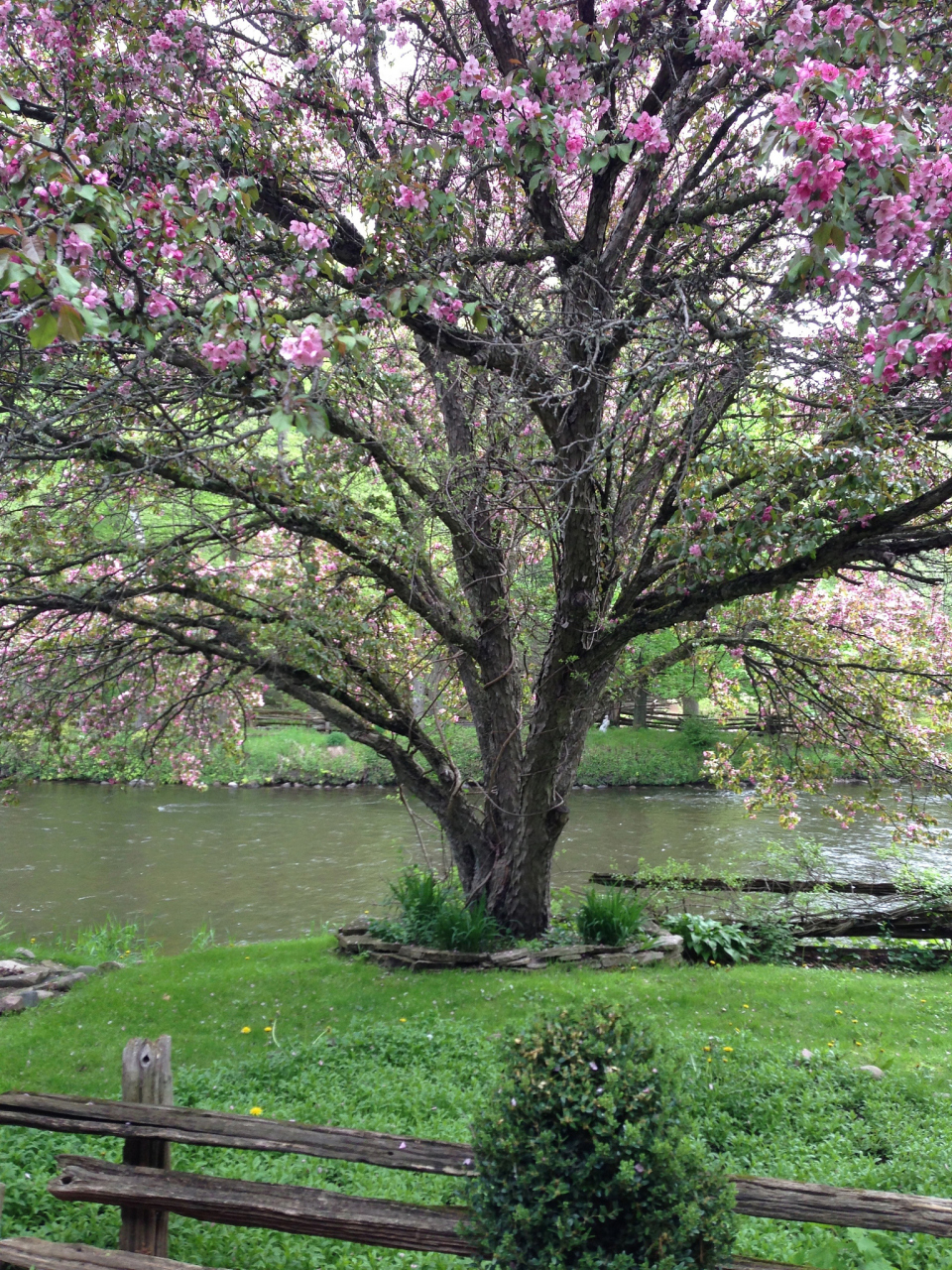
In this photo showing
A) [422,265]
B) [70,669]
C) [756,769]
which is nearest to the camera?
[422,265]

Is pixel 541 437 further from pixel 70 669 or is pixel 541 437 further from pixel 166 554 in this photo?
pixel 70 669

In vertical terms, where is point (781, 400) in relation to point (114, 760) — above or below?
above

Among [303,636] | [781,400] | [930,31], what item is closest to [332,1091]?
[303,636]

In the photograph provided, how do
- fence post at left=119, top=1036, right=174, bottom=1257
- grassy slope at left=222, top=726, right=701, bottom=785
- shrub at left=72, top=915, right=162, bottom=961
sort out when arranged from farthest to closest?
grassy slope at left=222, top=726, right=701, bottom=785
shrub at left=72, top=915, right=162, bottom=961
fence post at left=119, top=1036, right=174, bottom=1257

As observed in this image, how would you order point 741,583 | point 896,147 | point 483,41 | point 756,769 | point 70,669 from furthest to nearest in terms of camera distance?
1. point 756,769
2. point 70,669
3. point 483,41
4. point 741,583
5. point 896,147

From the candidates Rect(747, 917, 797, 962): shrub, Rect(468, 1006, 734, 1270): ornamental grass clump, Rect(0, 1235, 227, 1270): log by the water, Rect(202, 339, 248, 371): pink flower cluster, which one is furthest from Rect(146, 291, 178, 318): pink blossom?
Rect(747, 917, 797, 962): shrub

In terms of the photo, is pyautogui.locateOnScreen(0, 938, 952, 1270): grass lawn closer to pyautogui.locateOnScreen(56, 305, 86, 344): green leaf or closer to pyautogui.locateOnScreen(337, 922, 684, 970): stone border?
pyautogui.locateOnScreen(337, 922, 684, 970): stone border

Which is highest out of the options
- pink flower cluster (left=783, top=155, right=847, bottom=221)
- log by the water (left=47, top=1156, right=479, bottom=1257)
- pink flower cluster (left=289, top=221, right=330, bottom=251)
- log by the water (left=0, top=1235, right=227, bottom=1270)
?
pink flower cluster (left=289, top=221, right=330, bottom=251)

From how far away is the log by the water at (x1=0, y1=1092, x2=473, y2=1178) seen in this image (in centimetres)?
272

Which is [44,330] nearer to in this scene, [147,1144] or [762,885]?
[147,1144]

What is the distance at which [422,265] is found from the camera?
158 inches

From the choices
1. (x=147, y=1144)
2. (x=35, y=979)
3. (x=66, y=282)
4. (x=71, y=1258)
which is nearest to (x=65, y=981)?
(x=35, y=979)

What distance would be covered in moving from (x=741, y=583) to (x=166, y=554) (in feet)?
13.0

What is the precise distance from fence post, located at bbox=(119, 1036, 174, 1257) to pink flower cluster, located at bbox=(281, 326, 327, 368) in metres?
2.43
